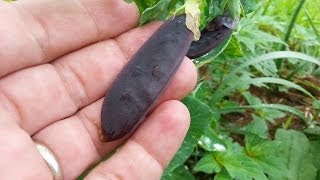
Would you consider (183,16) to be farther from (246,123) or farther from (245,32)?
(246,123)

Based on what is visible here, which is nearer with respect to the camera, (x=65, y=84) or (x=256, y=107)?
(x=65, y=84)

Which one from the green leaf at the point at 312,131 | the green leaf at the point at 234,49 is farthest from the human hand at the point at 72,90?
the green leaf at the point at 312,131

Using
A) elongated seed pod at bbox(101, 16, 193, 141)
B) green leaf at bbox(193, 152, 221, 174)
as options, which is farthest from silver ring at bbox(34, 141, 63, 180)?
green leaf at bbox(193, 152, 221, 174)

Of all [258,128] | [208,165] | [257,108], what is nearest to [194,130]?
[208,165]

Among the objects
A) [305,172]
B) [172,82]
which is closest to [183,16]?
[172,82]

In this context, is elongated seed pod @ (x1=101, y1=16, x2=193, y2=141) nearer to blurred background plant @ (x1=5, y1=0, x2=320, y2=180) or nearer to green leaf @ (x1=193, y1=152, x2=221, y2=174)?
blurred background plant @ (x1=5, y1=0, x2=320, y2=180)

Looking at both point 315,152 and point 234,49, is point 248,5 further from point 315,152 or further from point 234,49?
point 315,152
